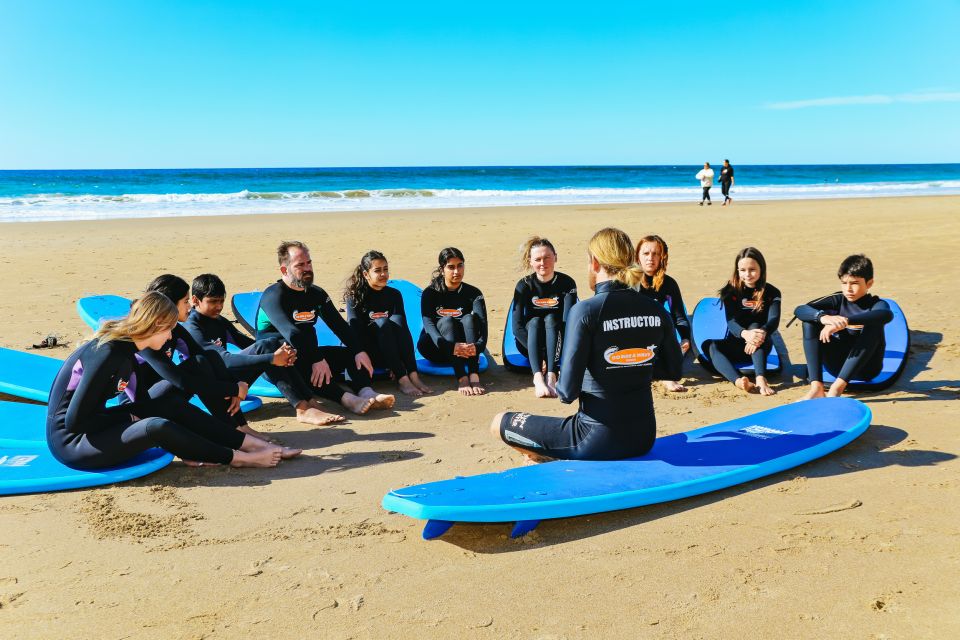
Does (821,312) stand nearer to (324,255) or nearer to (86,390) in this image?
(86,390)

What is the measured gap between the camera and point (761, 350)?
228 inches

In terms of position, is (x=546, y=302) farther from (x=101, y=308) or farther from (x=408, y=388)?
(x=101, y=308)

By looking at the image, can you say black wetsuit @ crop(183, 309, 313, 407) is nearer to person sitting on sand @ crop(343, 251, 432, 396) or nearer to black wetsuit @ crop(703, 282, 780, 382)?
person sitting on sand @ crop(343, 251, 432, 396)

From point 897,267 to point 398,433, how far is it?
8101 mm

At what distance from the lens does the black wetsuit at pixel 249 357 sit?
5172 mm

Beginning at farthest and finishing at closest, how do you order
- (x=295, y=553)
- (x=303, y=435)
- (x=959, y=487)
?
(x=303, y=435) < (x=959, y=487) < (x=295, y=553)

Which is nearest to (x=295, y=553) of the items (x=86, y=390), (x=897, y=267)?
(x=86, y=390)

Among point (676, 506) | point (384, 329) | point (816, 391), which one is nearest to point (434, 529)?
point (676, 506)

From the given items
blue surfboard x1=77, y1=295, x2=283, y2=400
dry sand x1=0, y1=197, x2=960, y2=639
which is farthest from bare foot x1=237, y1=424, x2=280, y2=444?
blue surfboard x1=77, y1=295, x2=283, y2=400

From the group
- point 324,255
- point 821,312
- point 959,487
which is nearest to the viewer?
point 959,487

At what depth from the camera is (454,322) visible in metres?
6.24

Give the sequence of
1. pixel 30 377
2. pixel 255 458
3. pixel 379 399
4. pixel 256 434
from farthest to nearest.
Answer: pixel 30 377 → pixel 379 399 → pixel 256 434 → pixel 255 458

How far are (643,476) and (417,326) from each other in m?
3.86

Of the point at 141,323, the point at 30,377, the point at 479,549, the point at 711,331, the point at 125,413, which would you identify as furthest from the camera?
the point at 711,331
